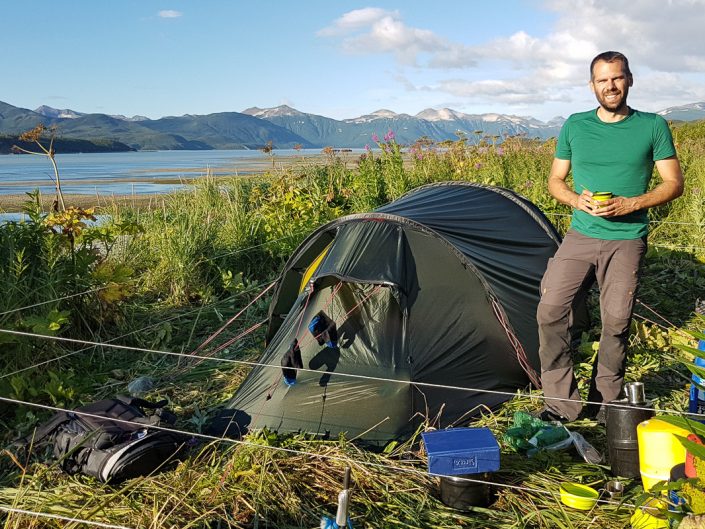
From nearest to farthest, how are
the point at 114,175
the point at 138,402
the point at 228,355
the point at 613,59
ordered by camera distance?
1. the point at 613,59
2. the point at 138,402
3. the point at 228,355
4. the point at 114,175

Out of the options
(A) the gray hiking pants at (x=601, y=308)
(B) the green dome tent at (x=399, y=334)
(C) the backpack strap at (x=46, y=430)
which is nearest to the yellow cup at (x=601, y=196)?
(A) the gray hiking pants at (x=601, y=308)

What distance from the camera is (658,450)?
9.19 feet

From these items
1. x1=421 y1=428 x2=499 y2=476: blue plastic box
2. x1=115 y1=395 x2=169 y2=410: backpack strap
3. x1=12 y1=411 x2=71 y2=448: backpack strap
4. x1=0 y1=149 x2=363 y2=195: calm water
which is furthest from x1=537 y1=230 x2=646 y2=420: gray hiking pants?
x1=0 y1=149 x2=363 y2=195: calm water

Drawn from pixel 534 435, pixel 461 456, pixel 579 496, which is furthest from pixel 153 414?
pixel 579 496

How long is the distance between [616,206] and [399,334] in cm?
153

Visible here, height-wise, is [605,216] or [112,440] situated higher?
[605,216]

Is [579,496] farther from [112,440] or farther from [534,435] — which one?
[112,440]

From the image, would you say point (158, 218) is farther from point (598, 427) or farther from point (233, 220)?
point (598, 427)

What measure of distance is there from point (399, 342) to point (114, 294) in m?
2.78

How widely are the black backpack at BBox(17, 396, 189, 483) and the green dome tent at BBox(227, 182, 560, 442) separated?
0.53m

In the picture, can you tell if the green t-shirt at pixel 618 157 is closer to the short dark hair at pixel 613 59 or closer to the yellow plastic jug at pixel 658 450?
the short dark hair at pixel 613 59

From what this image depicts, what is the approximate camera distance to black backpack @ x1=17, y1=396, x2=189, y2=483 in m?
3.41

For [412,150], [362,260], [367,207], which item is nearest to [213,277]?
[367,207]

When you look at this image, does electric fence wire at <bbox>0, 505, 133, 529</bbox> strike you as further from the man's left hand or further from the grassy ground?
the man's left hand
